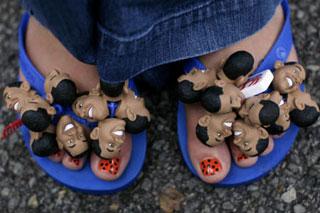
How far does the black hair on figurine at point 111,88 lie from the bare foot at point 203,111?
0.62 ft

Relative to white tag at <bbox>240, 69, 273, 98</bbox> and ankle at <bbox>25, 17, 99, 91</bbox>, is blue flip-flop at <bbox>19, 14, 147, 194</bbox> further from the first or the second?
white tag at <bbox>240, 69, 273, 98</bbox>

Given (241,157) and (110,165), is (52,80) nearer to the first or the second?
(110,165)

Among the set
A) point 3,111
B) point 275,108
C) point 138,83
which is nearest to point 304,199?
point 275,108

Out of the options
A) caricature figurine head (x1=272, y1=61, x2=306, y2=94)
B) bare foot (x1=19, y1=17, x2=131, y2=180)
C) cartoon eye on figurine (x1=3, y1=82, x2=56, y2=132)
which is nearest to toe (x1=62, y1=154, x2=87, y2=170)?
bare foot (x1=19, y1=17, x2=131, y2=180)

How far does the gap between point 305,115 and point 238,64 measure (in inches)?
7.5

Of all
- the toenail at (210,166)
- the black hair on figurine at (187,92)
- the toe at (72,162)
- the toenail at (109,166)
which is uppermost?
the black hair on figurine at (187,92)

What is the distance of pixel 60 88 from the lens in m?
1.22

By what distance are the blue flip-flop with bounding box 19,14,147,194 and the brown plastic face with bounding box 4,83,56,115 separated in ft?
0.13

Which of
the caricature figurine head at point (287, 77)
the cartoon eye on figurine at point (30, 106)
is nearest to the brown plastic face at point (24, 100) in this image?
the cartoon eye on figurine at point (30, 106)

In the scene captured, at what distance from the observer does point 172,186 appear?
1341mm

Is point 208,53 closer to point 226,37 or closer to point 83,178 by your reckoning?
point 226,37

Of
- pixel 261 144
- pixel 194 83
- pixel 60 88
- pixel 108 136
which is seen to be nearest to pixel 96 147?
pixel 108 136

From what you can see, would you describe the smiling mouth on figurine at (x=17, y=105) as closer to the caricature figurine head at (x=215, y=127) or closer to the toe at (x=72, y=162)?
the toe at (x=72, y=162)

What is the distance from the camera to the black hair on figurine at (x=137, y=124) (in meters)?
1.23
